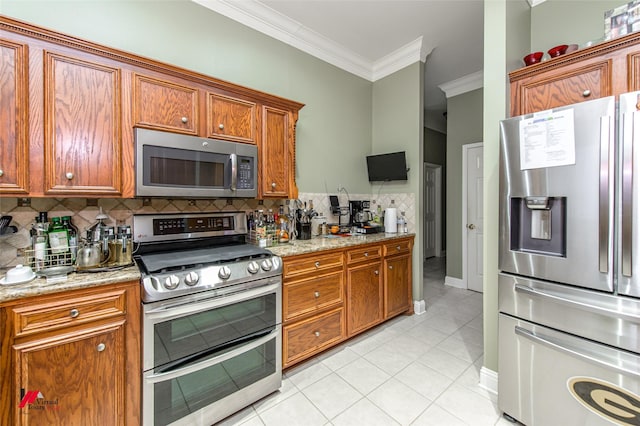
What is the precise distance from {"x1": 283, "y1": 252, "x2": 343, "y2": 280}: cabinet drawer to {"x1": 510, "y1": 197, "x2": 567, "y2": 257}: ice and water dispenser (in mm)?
1288

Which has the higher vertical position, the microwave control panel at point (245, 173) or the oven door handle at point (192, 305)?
the microwave control panel at point (245, 173)

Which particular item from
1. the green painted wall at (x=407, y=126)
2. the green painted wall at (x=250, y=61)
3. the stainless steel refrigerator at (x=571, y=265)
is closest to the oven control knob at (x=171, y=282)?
the green painted wall at (x=250, y=61)

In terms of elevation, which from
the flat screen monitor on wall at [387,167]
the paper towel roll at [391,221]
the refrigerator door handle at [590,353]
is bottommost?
the refrigerator door handle at [590,353]

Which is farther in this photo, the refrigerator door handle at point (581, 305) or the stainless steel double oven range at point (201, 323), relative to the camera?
the stainless steel double oven range at point (201, 323)

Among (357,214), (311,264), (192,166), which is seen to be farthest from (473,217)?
(192,166)

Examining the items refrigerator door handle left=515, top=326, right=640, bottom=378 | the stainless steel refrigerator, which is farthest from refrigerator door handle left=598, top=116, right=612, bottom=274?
refrigerator door handle left=515, top=326, right=640, bottom=378

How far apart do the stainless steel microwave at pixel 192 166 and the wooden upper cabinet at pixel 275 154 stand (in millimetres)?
120

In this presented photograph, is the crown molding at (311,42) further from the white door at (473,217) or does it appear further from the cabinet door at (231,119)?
the white door at (473,217)

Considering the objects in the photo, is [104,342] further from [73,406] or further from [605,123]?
[605,123]

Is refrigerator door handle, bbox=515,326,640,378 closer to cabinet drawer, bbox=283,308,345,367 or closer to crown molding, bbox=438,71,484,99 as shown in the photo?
cabinet drawer, bbox=283,308,345,367

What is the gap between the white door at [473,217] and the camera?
3994mm

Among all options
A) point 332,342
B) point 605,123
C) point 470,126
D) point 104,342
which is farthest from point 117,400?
point 470,126

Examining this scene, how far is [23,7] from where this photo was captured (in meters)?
1.59

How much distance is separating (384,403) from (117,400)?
158 cm
